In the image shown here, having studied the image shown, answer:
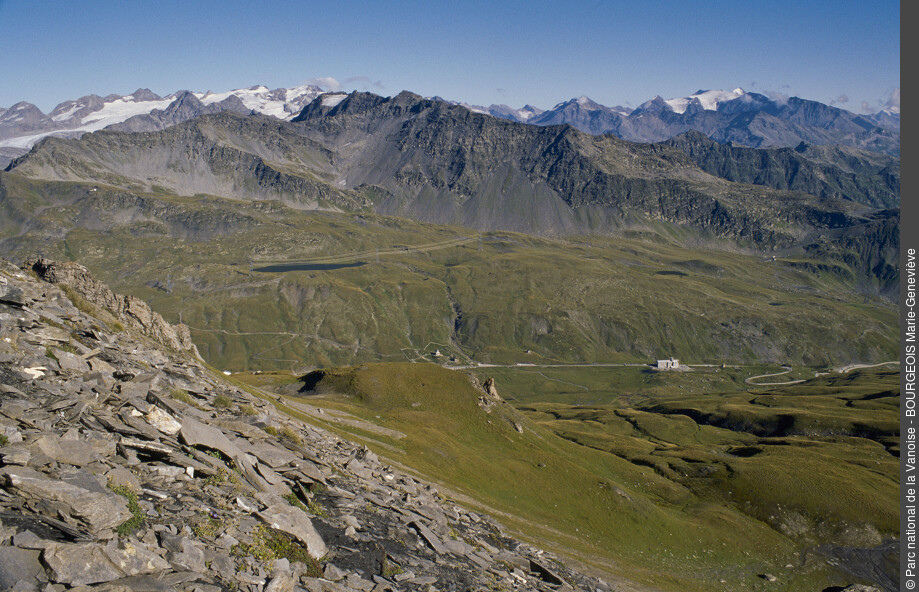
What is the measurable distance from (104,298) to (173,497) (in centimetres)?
5614

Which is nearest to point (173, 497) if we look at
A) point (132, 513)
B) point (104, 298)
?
point (132, 513)

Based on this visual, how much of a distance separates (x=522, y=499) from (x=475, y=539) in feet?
118

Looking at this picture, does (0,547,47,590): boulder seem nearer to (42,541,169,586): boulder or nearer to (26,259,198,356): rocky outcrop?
(42,541,169,586): boulder

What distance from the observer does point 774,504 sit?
94000 mm

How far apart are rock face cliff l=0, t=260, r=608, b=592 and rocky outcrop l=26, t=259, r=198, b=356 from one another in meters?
23.3

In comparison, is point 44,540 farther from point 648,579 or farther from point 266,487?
point 648,579

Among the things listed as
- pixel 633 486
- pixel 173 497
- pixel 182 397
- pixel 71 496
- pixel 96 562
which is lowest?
pixel 633 486

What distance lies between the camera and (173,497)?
853 inches

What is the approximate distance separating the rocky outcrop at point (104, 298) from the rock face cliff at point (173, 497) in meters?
23.3

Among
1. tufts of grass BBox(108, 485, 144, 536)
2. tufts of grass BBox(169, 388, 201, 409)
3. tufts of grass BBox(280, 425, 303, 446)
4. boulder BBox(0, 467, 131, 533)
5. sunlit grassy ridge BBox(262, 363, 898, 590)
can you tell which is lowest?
sunlit grassy ridge BBox(262, 363, 898, 590)

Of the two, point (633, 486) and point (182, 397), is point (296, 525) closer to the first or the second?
point (182, 397)

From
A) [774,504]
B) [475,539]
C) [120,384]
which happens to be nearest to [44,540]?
[120,384]

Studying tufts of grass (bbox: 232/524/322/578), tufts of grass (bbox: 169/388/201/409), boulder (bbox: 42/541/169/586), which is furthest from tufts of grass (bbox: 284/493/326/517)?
tufts of grass (bbox: 169/388/201/409)

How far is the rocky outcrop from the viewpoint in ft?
206
